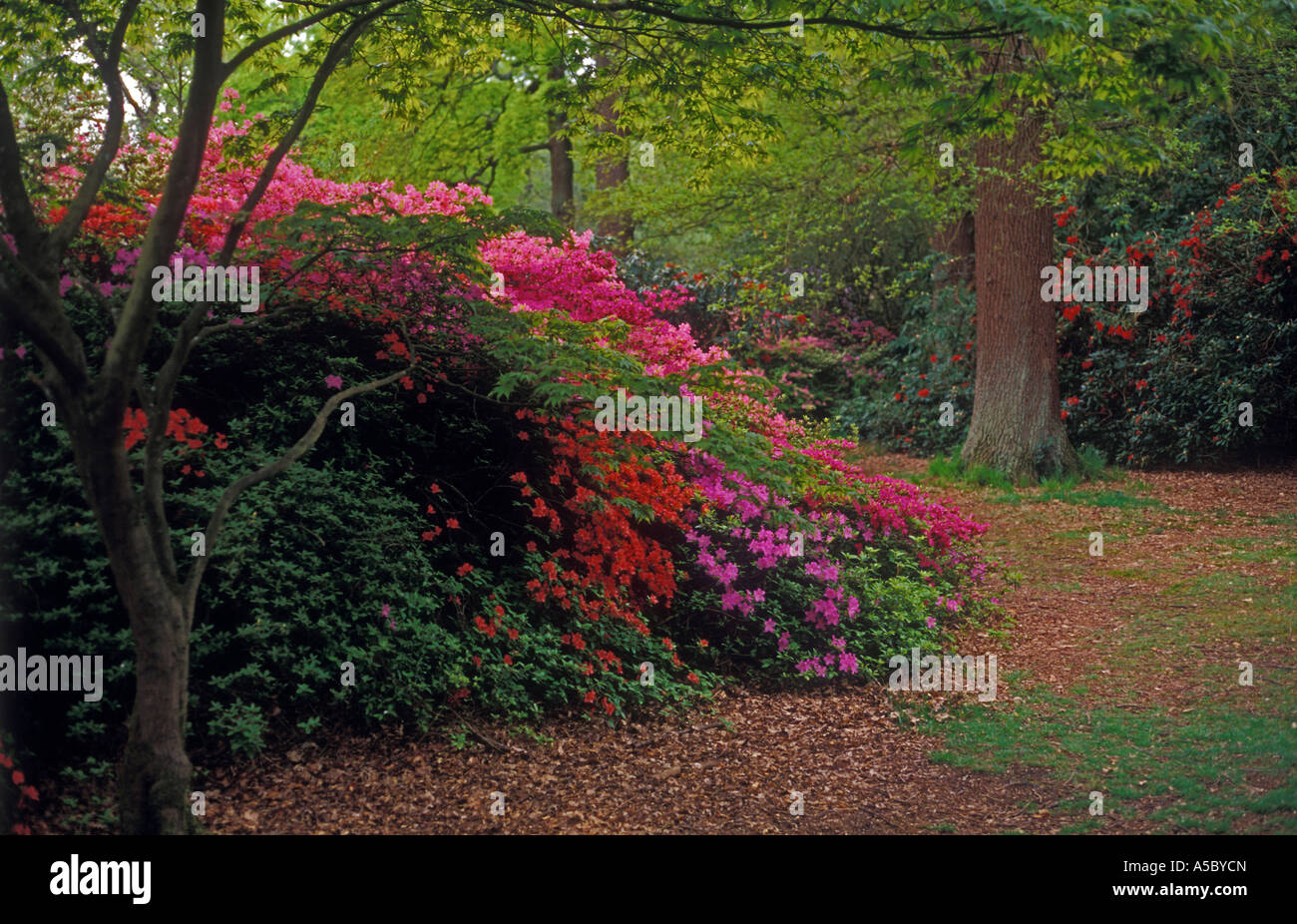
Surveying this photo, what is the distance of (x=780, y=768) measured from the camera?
5.34 m

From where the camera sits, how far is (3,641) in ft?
13.7

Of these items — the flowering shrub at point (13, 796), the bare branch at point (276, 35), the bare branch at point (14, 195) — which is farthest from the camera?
the bare branch at point (276, 35)

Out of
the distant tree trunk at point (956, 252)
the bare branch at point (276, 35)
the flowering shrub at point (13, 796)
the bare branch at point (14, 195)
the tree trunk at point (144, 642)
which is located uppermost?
the distant tree trunk at point (956, 252)

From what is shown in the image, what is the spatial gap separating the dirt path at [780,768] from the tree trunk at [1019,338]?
3747 millimetres

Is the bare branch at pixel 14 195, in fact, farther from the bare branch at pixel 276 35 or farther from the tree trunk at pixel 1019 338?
the tree trunk at pixel 1019 338

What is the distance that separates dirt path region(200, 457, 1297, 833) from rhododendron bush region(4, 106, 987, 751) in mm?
259

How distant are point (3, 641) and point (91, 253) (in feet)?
7.87

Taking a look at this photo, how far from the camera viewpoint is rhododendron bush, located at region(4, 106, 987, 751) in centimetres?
480

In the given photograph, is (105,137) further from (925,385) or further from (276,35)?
(925,385)

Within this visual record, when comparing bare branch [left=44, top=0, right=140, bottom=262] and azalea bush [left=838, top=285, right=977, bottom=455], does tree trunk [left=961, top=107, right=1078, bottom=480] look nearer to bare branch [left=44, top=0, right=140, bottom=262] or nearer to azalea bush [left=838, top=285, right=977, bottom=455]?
azalea bush [left=838, top=285, right=977, bottom=455]

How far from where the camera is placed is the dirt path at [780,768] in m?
4.46

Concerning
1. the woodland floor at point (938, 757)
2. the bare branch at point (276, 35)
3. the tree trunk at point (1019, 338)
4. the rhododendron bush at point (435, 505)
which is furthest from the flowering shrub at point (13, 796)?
the tree trunk at point (1019, 338)

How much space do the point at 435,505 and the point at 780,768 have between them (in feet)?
7.77
